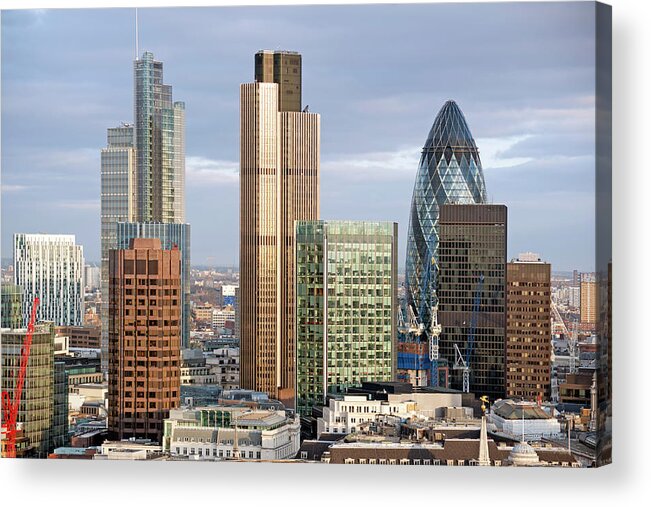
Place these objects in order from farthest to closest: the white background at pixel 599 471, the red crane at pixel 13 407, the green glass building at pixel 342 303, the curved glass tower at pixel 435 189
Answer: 1. the curved glass tower at pixel 435 189
2. the green glass building at pixel 342 303
3. the red crane at pixel 13 407
4. the white background at pixel 599 471

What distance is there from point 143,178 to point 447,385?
6.01 metres

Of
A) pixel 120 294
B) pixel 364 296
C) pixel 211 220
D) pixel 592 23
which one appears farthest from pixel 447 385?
pixel 592 23

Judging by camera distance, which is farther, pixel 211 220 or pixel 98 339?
pixel 211 220

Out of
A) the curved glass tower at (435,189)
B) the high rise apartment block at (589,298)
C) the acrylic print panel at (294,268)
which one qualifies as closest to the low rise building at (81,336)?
the acrylic print panel at (294,268)

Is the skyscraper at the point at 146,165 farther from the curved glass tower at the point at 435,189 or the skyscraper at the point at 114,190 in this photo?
the curved glass tower at the point at 435,189

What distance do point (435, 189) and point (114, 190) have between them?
7781 mm

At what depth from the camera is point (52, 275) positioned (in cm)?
1191

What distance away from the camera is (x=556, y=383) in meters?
11.1

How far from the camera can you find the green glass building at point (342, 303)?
42.8 ft

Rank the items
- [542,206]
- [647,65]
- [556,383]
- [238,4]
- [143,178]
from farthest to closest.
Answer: [143,178] < [556,383] < [542,206] < [238,4] < [647,65]

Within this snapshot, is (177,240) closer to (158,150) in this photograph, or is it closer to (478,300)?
(478,300)

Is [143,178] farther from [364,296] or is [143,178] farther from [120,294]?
[120,294]

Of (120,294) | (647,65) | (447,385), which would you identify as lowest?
(447,385)

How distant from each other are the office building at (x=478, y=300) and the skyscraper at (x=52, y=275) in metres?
3.47
